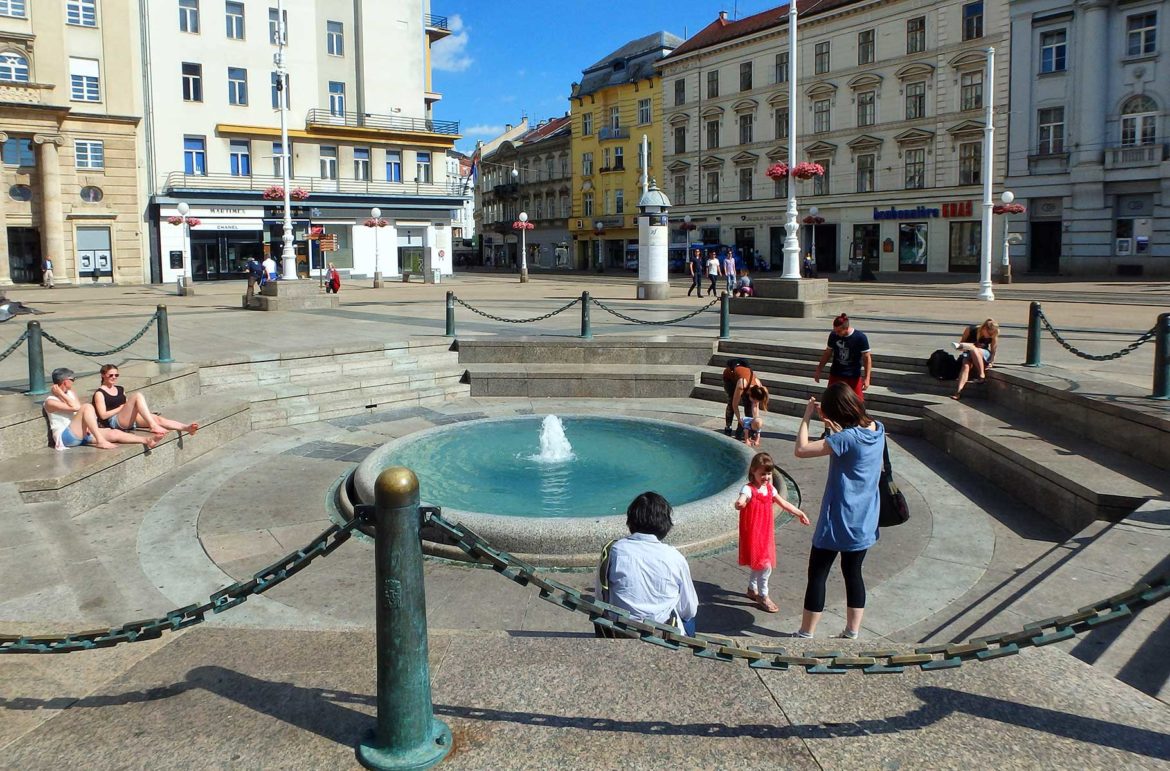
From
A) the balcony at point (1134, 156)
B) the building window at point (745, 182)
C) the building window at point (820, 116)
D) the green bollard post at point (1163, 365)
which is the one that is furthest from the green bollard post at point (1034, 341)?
the building window at point (745, 182)

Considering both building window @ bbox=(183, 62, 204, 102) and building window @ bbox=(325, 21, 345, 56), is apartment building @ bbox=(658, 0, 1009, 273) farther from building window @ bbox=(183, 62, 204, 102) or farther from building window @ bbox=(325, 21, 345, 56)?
building window @ bbox=(183, 62, 204, 102)

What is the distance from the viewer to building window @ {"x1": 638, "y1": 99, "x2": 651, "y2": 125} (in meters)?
62.8

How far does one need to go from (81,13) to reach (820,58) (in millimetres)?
38399

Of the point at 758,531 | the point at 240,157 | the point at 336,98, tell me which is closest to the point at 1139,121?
the point at 336,98

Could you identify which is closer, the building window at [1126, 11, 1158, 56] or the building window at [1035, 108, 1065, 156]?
the building window at [1126, 11, 1158, 56]

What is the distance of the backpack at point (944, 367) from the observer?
1163 centimetres

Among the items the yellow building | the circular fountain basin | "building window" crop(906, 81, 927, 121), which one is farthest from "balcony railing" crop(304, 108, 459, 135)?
the circular fountain basin

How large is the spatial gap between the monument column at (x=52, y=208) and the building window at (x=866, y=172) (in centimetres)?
4073

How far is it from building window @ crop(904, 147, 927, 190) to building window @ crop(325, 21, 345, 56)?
1249 inches

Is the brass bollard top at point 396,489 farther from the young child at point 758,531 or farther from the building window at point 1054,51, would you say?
the building window at point 1054,51

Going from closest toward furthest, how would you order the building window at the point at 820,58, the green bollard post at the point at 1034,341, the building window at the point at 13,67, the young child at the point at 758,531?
the young child at the point at 758,531, the green bollard post at the point at 1034,341, the building window at the point at 13,67, the building window at the point at 820,58

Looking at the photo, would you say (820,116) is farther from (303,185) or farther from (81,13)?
(81,13)

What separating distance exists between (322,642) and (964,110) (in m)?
47.4

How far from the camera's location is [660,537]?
15.6ft
